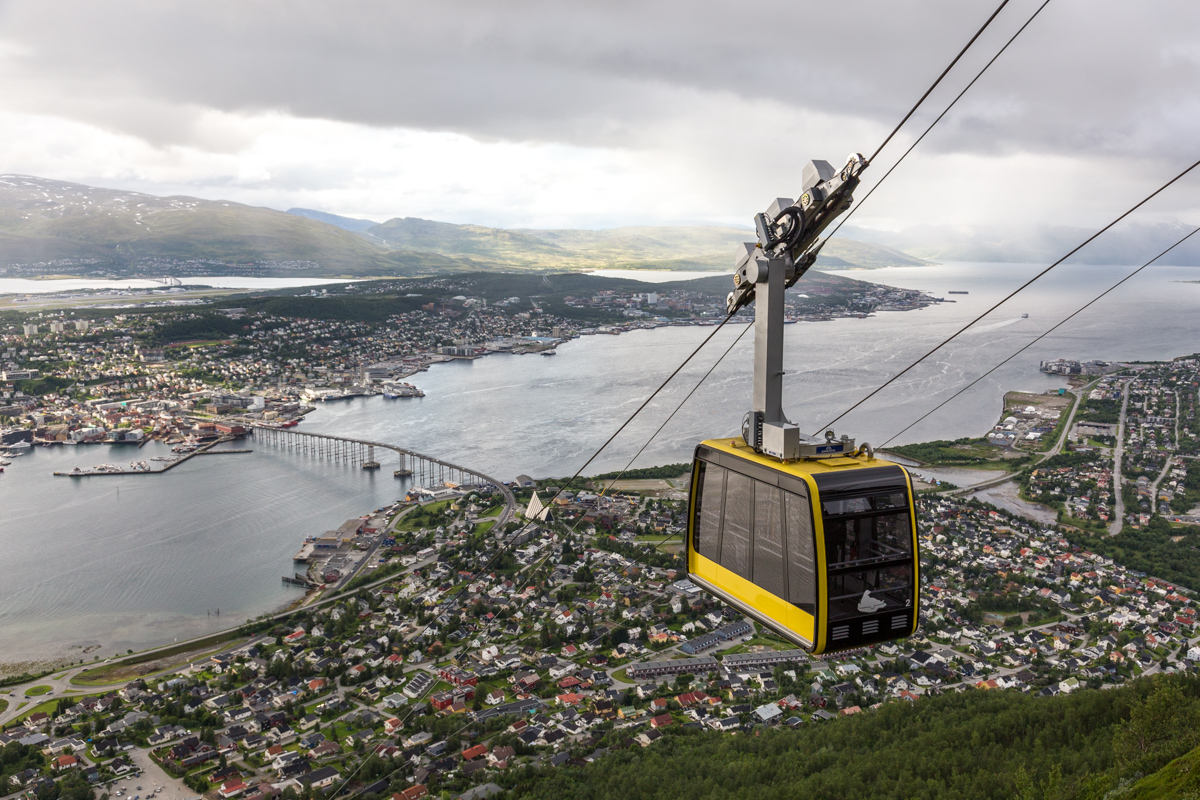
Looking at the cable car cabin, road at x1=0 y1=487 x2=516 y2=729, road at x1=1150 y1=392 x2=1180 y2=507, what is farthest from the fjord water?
the cable car cabin

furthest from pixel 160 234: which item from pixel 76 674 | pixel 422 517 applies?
pixel 76 674

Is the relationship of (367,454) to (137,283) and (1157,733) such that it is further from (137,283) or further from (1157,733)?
(137,283)

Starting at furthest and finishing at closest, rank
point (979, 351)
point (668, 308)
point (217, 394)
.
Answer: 1. point (668, 308)
2. point (979, 351)
3. point (217, 394)

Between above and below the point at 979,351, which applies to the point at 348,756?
below

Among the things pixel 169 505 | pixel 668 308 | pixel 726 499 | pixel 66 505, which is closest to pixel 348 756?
pixel 726 499

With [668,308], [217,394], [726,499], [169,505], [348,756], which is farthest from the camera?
[668,308]

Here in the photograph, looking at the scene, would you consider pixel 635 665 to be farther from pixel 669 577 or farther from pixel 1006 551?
pixel 1006 551
